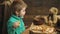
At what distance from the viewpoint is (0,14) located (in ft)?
6.58

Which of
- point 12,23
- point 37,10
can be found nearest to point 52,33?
point 12,23

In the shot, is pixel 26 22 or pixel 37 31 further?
pixel 26 22

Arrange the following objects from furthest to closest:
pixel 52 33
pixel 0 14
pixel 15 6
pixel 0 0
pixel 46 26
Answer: pixel 0 0
pixel 0 14
pixel 15 6
pixel 46 26
pixel 52 33

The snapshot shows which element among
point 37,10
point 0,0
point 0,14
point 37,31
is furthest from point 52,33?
point 37,10

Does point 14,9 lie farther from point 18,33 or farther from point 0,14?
point 0,14

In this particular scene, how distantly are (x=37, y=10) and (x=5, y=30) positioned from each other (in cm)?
87

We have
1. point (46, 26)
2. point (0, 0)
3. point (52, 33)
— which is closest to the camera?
point (52, 33)

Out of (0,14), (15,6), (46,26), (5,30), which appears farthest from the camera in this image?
(0,14)

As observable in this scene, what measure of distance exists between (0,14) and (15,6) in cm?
52

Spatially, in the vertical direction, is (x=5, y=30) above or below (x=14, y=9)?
below

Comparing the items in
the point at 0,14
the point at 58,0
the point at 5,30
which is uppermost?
the point at 58,0

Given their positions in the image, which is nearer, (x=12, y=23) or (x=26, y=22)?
(x=12, y=23)

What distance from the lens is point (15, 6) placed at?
5.02 ft

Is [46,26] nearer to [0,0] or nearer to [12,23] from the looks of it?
[12,23]
